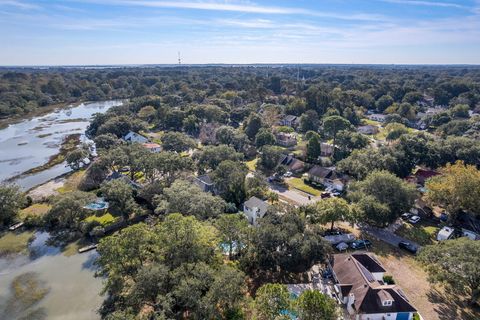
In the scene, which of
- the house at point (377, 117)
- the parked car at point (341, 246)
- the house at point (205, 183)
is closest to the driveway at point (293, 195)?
the parked car at point (341, 246)

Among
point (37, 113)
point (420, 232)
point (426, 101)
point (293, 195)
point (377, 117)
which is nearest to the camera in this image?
point (420, 232)

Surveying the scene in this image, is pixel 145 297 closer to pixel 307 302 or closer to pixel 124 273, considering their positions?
pixel 124 273

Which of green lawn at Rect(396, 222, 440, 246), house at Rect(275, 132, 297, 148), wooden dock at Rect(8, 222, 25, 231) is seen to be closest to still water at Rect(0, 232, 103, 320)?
wooden dock at Rect(8, 222, 25, 231)

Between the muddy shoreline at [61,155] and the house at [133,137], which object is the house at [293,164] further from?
the muddy shoreline at [61,155]

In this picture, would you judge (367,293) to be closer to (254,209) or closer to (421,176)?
(254,209)

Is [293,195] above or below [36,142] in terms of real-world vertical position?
above

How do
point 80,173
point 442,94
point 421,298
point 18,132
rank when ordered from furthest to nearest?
1. point 442,94
2. point 18,132
3. point 80,173
4. point 421,298

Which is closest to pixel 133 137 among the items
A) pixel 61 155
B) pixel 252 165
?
pixel 61 155

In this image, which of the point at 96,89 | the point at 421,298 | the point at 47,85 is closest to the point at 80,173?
the point at 421,298
